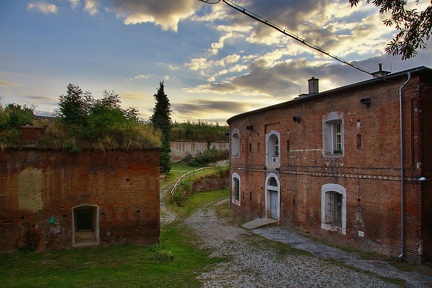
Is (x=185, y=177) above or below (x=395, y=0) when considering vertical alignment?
below

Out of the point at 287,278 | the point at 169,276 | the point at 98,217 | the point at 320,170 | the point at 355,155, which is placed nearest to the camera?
the point at 169,276

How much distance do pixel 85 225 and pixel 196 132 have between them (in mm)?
37888

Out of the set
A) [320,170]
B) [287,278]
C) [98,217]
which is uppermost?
[320,170]

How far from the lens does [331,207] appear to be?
16.1m

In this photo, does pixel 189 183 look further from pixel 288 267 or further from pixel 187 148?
pixel 187 148

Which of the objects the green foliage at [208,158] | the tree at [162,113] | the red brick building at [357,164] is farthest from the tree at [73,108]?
the green foliage at [208,158]

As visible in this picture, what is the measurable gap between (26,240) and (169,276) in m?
5.35

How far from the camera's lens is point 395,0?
8086 mm

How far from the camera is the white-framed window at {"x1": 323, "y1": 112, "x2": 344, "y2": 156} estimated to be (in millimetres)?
15812

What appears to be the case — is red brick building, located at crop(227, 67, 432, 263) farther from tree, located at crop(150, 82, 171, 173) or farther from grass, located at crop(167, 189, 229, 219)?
tree, located at crop(150, 82, 171, 173)

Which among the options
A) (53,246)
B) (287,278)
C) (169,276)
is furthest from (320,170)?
(53,246)

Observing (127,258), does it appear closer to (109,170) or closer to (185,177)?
(109,170)

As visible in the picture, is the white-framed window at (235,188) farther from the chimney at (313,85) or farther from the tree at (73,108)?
the tree at (73,108)

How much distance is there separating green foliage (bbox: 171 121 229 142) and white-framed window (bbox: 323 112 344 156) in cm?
3374
